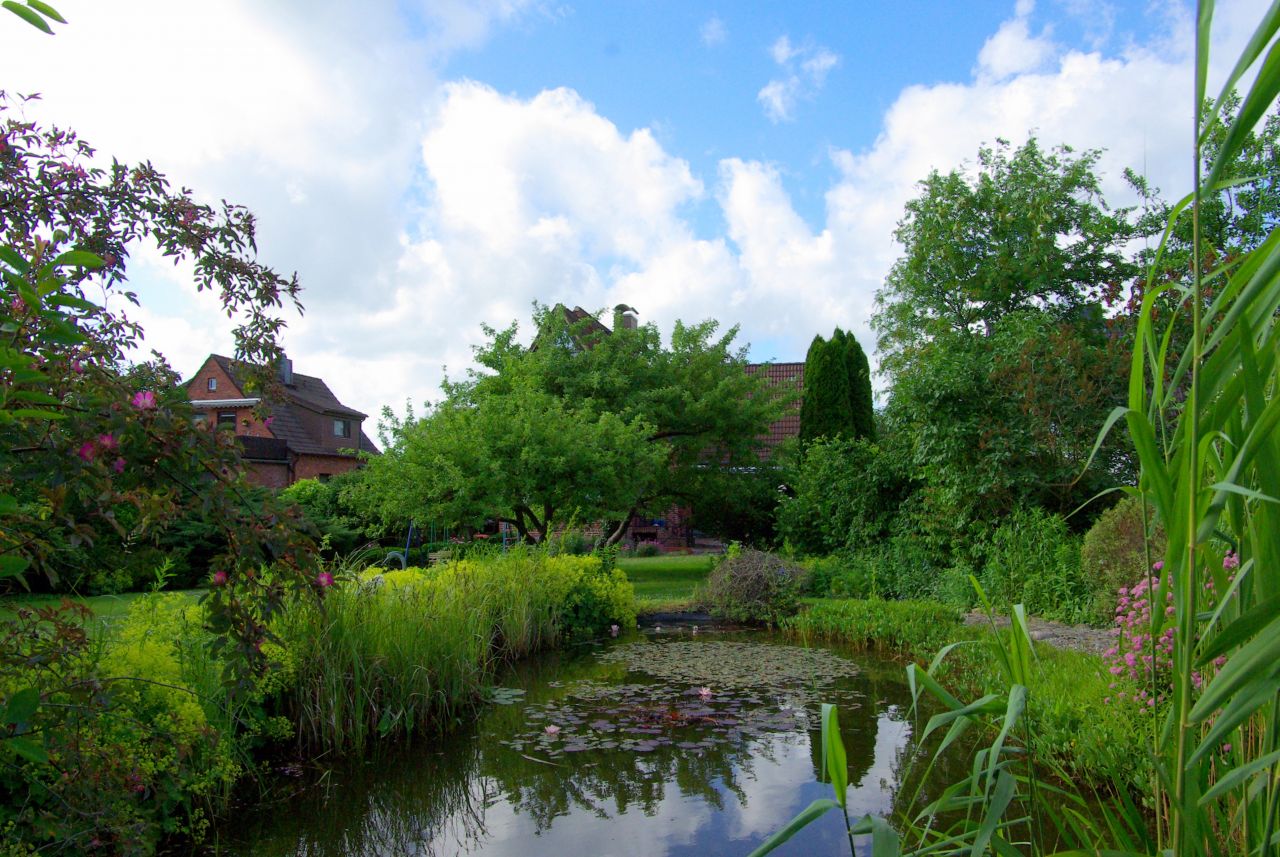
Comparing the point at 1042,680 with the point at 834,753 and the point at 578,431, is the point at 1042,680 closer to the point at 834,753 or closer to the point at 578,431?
the point at 834,753

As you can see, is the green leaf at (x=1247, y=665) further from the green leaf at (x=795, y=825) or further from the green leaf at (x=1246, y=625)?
the green leaf at (x=795, y=825)

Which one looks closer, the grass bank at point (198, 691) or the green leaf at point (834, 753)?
the green leaf at point (834, 753)

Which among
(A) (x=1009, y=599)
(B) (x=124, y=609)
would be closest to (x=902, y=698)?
(A) (x=1009, y=599)

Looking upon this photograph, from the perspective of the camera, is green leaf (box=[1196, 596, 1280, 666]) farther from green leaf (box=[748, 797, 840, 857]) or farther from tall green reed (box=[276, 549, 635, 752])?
tall green reed (box=[276, 549, 635, 752])

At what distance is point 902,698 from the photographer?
22.5 ft

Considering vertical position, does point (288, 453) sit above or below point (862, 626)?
above

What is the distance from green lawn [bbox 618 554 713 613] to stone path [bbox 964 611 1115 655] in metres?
3.88

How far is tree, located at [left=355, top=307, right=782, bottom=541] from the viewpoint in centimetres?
1173

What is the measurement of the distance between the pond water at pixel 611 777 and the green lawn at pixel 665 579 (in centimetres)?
384

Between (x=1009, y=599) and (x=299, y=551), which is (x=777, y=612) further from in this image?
(x=299, y=551)

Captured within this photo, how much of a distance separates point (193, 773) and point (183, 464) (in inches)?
89.5

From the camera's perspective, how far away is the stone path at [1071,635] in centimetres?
711

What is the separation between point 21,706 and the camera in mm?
1505

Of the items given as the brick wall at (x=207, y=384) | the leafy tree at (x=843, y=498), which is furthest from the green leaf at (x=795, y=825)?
the brick wall at (x=207, y=384)
